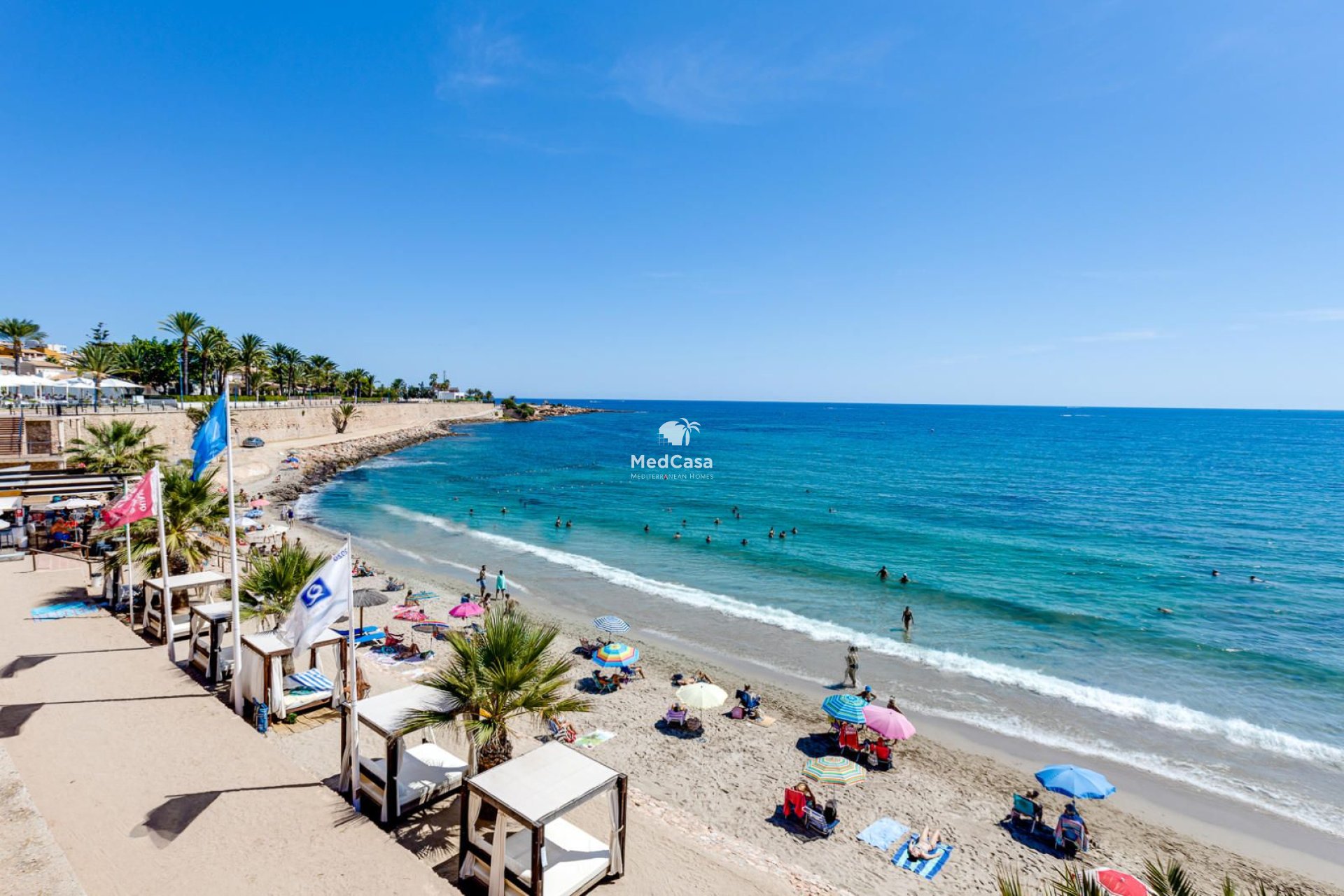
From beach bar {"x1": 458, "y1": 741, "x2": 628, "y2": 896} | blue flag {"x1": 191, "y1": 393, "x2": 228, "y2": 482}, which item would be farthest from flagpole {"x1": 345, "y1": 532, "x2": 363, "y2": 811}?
blue flag {"x1": 191, "y1": 393, "x2": 228, "y2": 482}

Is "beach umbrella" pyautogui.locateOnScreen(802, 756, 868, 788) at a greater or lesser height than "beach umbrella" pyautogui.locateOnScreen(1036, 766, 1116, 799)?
lesser

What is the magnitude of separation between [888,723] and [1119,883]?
5.28m

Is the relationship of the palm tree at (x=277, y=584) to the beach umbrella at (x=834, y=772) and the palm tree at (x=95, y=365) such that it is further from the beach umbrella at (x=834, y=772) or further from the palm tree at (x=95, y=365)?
the palm tree at (x=95, y=365)

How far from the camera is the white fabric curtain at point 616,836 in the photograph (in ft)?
29.5

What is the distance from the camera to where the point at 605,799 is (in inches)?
470

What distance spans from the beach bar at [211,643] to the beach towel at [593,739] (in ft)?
27.0

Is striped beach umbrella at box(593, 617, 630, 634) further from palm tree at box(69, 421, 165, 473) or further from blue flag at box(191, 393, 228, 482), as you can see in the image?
palm tree at box(69, 421, 165, 473)

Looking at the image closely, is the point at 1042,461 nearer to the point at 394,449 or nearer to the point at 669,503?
the point at 669,503

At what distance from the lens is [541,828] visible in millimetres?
7660

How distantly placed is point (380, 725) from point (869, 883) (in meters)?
9.16

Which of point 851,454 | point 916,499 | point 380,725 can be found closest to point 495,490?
point 916,499

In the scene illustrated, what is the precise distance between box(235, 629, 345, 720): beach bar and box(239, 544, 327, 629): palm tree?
96 centimetres

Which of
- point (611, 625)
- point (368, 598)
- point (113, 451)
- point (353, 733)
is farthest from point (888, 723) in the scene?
point (113, 451)

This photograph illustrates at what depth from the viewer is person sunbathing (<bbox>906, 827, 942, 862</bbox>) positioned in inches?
465
